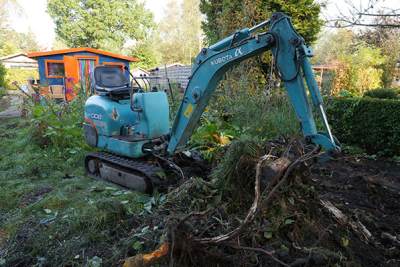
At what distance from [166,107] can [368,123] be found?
410cm

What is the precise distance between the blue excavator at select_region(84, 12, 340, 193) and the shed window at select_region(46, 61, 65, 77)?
10.6 metres

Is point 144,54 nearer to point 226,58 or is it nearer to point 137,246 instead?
point 226,58

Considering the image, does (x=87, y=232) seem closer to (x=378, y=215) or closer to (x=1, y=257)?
(x=1, y=257)

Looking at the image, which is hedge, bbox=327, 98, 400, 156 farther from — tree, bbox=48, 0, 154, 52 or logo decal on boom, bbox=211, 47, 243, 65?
tree, bbox=48, 0, 154, 52

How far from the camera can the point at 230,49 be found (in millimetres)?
3531

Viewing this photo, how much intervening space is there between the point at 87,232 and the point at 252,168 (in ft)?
5.47

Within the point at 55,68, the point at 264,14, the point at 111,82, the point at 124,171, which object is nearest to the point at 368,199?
the point at 124,171

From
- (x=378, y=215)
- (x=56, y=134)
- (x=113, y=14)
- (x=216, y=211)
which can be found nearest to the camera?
(x=216, y=211)

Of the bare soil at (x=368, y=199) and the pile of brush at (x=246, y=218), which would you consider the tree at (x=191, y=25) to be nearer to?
the bare soil at (x=368, y=199)

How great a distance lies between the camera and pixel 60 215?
140 inches

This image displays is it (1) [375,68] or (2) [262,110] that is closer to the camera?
(2) [262,110]

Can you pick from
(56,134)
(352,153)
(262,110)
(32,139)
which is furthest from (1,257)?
(352,153)

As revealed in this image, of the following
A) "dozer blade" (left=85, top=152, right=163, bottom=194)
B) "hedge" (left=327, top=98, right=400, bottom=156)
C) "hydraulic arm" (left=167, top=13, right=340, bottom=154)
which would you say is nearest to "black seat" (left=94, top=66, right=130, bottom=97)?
"dozer blade" (left=85, top=152, right=163, bottom=194)

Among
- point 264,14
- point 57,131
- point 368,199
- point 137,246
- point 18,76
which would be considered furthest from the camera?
point 18,76
